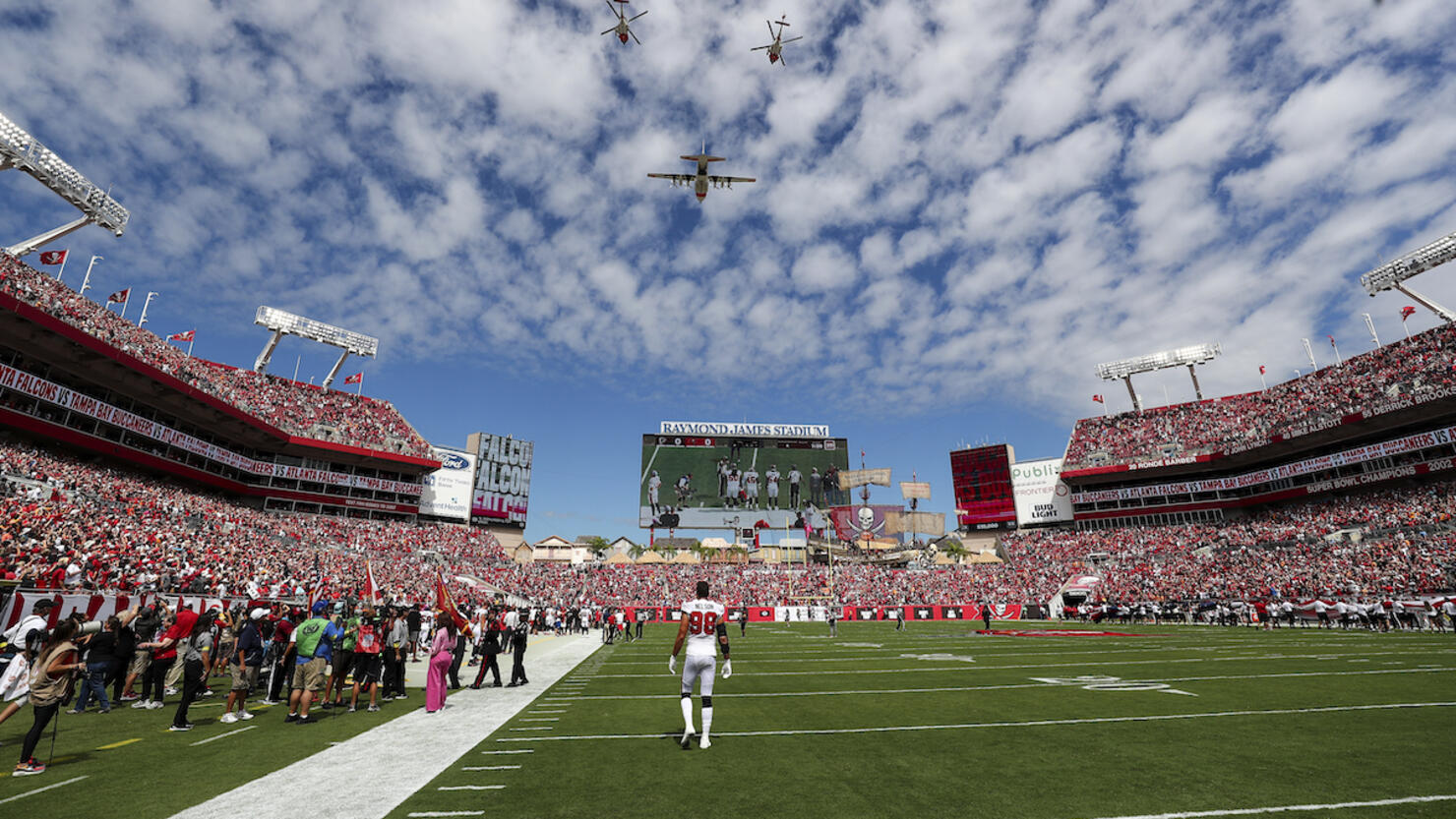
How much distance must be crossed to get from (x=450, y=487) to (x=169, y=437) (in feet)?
85.3

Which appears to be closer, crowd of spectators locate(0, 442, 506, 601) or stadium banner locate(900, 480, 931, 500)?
crowd of spectators locate(0, 442, 506, 601)

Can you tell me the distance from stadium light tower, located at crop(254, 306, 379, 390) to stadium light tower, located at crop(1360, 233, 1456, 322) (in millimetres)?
95247

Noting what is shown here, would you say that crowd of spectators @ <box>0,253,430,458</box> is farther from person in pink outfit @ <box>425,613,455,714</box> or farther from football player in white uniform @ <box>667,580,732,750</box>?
football player in white uniform @ <box>667,580,732,750</box>

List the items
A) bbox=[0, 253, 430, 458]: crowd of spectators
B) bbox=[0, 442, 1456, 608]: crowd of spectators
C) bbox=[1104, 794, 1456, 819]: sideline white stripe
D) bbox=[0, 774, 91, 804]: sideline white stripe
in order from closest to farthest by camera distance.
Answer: bbox=[1104, 794, 1456, 819]: sideline white stripe, bbox=[0, 774, 91, 804]: sideline white stripe, bbox=[0, 442, 1456, 608]: crowd of spectators, bbox=[0, 253, 430, 458]: crowd of spectators

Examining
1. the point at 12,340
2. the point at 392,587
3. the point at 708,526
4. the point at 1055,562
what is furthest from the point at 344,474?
the point at 1055,562

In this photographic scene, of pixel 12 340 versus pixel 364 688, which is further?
pixel 12 340

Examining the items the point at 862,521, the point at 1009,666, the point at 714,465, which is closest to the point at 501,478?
the point at 714,465

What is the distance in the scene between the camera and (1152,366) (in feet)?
244

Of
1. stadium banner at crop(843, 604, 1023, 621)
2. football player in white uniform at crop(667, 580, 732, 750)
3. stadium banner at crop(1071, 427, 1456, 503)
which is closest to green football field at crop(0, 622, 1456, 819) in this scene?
football player in white uniform at crop(667, 580, 732, 750)

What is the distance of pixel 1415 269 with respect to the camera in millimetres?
54219

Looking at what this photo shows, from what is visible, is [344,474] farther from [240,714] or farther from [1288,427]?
[1288,427]

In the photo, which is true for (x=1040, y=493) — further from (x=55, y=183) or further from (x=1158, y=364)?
(x=55, y=183)

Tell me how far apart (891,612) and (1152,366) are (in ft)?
153

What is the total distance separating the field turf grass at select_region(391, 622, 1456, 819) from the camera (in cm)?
578
